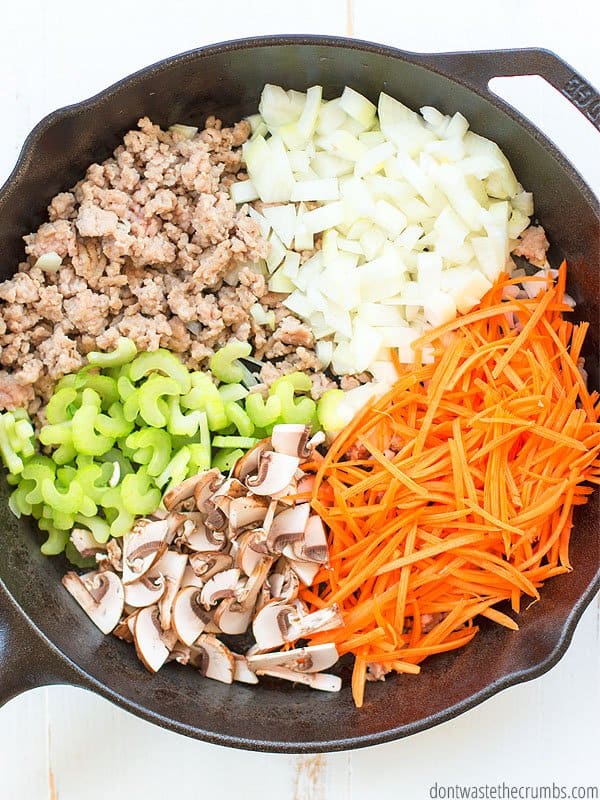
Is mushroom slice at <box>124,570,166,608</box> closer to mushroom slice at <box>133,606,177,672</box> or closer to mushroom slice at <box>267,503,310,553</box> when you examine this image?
mushroom slice at <box>133,606,177,672</box>

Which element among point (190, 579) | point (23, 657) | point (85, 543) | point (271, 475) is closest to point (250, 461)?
point (271, 475)

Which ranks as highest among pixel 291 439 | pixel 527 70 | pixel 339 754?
pixel 527 70

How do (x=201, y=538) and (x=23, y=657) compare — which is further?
(x=201, y=538)

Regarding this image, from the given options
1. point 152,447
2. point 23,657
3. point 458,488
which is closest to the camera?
point 23,657

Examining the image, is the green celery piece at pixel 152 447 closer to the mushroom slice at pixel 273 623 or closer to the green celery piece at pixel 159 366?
the green celery piece at pixel 159 366

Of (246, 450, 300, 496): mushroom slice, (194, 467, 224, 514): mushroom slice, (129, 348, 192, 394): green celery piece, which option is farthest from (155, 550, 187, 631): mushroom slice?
(129, 348, 192, 394): green celery piece

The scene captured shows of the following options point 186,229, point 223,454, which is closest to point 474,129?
point 186,229

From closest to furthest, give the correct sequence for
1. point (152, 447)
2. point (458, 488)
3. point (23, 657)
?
point (23, 657) → point (458, 488) → point (152, 447)

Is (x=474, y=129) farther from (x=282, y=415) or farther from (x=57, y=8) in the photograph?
(x=57, y=8)

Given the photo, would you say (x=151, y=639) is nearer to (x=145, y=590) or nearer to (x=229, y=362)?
(x=145, y=590)
